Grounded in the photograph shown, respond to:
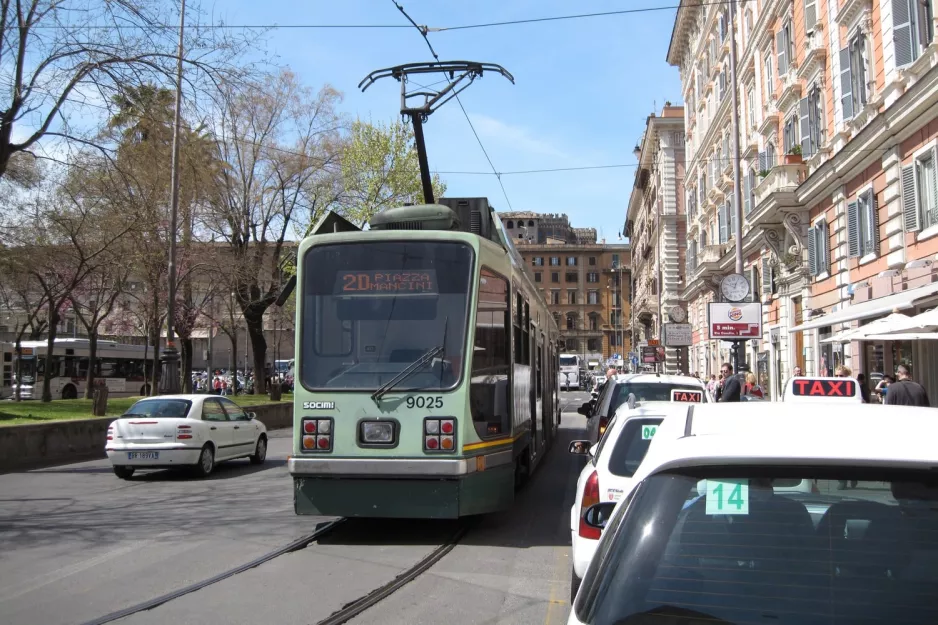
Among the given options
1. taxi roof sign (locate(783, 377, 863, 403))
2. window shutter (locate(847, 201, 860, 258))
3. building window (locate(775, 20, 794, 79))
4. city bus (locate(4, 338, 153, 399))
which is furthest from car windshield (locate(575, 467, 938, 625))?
city bus (locate(4, 338, 153, 399))

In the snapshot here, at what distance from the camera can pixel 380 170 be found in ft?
134

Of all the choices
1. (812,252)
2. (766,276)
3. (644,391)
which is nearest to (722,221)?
(766,276)

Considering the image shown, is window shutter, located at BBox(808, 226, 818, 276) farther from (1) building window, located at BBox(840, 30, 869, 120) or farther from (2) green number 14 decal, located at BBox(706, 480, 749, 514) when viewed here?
(2) green number 14 decal, located at BBox(706, 480, 749, 514)

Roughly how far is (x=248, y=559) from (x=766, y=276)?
27.6 metres

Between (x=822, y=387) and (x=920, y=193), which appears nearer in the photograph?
(x=822, y=387)

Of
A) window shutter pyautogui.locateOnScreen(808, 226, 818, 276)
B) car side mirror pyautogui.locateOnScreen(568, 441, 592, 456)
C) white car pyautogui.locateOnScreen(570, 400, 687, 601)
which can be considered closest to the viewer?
white car pyautogui.locateOnScreen(570, 400, 687, 601)

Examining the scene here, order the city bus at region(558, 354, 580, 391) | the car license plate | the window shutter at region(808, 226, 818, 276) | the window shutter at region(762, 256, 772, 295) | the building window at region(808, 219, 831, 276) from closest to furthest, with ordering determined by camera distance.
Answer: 1. the car license plate
2. the building window at region(808, 219, 831, 276)
3. the window shutter at region(808, 226, 818, 276)
4. the window shutter at region(762, 256, 772, 295)
5. the city bus at region(558, 354, 580, 391)

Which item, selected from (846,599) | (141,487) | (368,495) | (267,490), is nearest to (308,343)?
(368,495)

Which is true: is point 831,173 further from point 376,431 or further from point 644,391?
Result: point 376,431

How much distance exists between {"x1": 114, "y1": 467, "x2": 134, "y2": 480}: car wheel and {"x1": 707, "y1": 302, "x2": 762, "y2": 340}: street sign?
500 inches

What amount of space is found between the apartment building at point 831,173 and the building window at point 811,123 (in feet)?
0.19

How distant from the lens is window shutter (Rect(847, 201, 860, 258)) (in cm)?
2159

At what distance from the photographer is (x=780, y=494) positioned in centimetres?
257

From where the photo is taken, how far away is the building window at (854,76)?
20578mm
